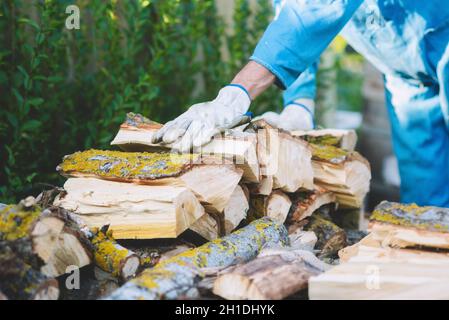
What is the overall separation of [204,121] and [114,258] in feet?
2.02

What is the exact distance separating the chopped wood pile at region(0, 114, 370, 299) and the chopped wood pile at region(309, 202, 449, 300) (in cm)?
11

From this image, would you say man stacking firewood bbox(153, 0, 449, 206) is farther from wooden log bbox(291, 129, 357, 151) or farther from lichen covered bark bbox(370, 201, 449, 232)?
lichen covered bark bbox(370, 201, 449, 232)

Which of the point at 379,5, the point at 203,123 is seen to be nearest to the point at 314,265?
the point at 203,123

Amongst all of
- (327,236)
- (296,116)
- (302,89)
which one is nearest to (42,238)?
(327,236)

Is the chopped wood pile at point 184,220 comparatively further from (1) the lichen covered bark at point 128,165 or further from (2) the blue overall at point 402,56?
(2) the blue overall at point 402,56

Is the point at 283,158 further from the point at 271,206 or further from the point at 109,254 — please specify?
the point at 109,254

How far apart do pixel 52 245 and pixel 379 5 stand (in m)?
1.87

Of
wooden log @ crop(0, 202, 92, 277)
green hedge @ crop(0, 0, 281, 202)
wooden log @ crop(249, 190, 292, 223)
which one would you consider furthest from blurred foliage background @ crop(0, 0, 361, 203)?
wooden log @ crop(249, 190, 292, 223)

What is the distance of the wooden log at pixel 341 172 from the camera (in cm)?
249

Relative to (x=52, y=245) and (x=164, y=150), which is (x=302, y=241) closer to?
(x=164, y=150)

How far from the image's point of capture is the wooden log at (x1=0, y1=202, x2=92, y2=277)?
165 centimetres

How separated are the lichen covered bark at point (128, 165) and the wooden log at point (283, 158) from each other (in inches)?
13.3

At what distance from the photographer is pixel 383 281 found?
65.3 inches

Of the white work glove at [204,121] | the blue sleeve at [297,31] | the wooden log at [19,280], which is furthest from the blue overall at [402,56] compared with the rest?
the wooden log at [19,280]
